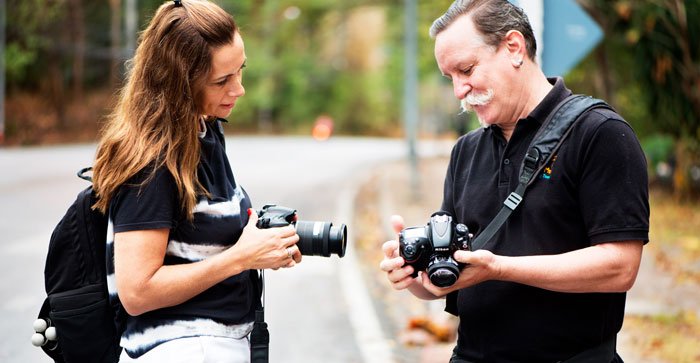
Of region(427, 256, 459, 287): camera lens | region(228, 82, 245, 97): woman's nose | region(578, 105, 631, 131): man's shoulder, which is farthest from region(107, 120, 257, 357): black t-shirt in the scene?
region(578, 105, 631, 131): man's shoulder

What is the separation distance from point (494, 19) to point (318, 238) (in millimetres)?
864

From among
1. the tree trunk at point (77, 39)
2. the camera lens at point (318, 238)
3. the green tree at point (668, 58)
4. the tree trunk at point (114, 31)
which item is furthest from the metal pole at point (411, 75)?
the tree trunk at point (114, 31)

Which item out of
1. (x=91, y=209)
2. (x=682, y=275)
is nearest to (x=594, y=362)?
(x=91, y=209)

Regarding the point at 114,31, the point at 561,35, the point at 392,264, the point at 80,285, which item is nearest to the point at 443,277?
the point at 392,264

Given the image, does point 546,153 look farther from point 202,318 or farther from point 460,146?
point 202,318

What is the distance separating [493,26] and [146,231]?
1.16 meters

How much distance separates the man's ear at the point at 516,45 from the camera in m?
2.37

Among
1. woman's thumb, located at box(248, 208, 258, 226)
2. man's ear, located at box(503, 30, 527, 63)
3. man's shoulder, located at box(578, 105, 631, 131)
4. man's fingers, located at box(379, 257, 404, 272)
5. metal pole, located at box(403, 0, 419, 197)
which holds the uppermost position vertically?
man's ear, located at box(503, 30, 527, 63)

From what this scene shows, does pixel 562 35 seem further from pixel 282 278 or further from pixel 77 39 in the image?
pixel 77 39

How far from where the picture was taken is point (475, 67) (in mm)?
2420

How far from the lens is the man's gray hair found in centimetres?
238

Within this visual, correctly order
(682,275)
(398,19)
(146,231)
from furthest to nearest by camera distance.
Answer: (398,19)
(682,275)
(146,231)

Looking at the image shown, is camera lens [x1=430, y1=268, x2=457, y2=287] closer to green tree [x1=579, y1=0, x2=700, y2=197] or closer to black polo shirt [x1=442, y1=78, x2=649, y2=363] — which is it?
black polo shirt [x1=442, y1=78, x2=649, y2=363]

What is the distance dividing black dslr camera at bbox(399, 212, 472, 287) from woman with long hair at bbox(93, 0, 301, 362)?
1.26 ft
